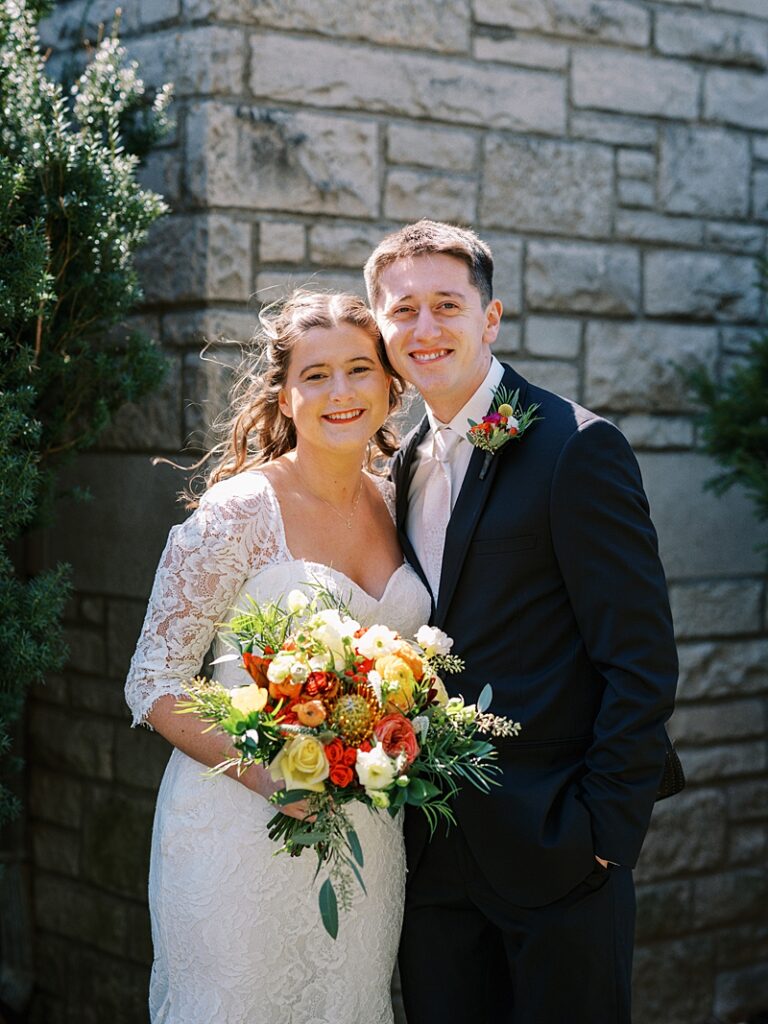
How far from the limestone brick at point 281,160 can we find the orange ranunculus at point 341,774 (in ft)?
7.23

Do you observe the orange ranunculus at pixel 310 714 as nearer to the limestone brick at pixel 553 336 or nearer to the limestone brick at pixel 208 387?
the limestone brick at pixel 208 387

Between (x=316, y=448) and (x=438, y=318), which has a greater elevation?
(x=438, y=318)

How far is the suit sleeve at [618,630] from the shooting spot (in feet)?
9.43

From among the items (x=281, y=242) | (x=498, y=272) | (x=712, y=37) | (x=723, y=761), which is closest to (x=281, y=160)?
(x=281, y=242)

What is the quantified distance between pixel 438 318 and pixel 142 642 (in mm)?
Result: 1086

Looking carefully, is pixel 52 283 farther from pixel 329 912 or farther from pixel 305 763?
pixel 329 912

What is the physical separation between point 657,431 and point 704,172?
103cm

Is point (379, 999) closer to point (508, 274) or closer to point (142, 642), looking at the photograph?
point (142, 642)

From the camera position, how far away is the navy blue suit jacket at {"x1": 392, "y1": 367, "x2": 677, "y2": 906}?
2.88m

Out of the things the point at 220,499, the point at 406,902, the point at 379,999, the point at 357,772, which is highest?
the point at 220,499

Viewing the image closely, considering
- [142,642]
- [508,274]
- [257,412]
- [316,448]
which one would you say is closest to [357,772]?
[142,642]

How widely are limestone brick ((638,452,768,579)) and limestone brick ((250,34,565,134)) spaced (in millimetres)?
1371

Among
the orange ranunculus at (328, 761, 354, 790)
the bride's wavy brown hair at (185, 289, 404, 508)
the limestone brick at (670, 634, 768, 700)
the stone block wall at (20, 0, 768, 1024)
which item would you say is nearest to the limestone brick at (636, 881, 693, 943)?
the stone block wall at (20, 0, 768, 1024)

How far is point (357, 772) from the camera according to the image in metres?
2.46
